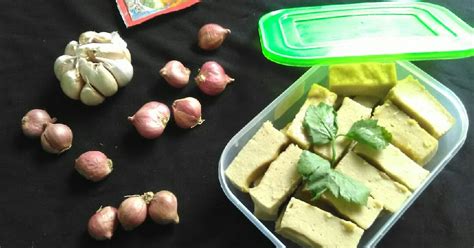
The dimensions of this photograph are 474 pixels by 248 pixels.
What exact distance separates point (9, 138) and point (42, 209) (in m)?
0.18

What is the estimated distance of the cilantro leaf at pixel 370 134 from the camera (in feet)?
2.93

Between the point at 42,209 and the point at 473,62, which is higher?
the point at 473,62

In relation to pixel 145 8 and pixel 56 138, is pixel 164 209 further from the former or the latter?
pixel 145 8

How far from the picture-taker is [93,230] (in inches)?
37.1

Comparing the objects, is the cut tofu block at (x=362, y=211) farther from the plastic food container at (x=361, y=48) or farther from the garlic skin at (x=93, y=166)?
the garlic skin at (x=93, y=166)

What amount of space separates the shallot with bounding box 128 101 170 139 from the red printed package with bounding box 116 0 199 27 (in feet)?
0.84

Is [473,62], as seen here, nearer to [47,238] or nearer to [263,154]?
[263,154]

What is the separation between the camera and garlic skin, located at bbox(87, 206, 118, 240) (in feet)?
3.08

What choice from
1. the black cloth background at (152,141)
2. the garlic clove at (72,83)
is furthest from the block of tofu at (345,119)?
the garlic clove at (72,83)

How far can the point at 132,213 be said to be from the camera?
3.08 ft

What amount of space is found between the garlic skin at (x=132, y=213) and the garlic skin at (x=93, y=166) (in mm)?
81

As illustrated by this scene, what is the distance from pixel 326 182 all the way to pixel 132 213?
0.35 metres

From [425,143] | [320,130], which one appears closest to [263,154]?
[320,130]

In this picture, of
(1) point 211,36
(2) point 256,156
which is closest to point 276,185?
(2) point 256,156
